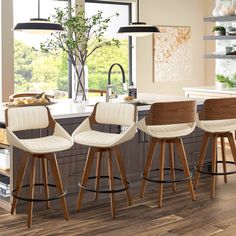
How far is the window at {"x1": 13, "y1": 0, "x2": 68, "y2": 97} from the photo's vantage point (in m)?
7.28

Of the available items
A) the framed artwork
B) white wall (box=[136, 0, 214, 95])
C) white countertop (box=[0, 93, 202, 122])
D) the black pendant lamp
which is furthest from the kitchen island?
the framed artwork

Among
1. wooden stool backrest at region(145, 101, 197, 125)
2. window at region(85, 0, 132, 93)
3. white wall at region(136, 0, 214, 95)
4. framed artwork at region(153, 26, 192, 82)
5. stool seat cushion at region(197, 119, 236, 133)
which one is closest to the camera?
wooden stool backrest at region(145, 101, 197, 125)

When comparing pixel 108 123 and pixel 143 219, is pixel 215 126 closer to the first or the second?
pixel 108 123

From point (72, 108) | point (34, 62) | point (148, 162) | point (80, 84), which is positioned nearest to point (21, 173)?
point (72, 108)

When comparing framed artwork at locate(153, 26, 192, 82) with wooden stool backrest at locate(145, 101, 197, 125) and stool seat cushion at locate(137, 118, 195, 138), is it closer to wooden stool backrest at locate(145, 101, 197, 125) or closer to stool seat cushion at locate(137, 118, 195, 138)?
stool seat cushion at locate(137, 118, 195, 138)

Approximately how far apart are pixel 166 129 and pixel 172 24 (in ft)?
15.0

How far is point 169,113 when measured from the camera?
4469 mm

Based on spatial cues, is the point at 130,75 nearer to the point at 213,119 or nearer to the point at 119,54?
the point at 119,54

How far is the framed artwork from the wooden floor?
13.4ft

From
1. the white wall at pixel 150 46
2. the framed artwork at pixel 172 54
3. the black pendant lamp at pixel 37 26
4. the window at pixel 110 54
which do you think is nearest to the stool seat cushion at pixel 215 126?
the black pendant lamp at pixel 37 26

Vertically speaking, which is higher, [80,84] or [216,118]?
[80,84]

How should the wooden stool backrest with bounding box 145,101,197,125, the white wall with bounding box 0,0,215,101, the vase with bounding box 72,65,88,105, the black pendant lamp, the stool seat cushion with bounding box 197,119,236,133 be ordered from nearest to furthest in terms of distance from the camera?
the wooden stool backrest with bounding box 145,101,197,125 < the black pendant lamp < the stool seat cushion with bounding box 197,119,236,133 < the vase with bounding box 72,65,88,105 < the white wall with bounding box 0,0,215,101

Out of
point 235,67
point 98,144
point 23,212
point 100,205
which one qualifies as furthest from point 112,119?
point 235,67

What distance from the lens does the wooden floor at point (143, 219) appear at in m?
3.95
